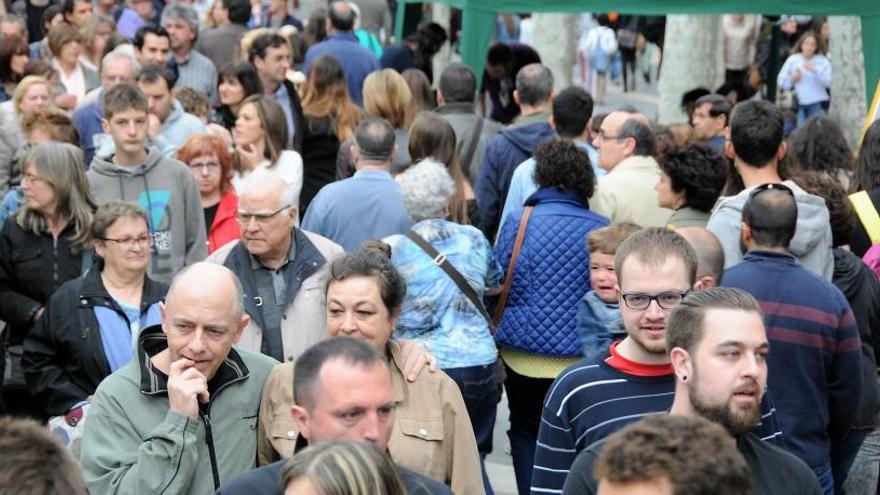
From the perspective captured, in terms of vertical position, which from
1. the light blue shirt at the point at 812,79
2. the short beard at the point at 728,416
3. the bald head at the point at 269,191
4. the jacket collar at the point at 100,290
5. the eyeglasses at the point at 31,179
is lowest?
the light blue shirt at the point at 812,79

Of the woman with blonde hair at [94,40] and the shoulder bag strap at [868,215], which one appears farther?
the woman with blonde hair at [94,40]

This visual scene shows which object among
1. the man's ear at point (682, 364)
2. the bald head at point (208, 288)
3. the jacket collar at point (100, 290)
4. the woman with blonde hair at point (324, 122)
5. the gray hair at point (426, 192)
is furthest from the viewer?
the woman with blonde hair at point (324, 122)

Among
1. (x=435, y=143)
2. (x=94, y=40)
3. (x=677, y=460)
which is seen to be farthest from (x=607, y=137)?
(x=94, y=40)

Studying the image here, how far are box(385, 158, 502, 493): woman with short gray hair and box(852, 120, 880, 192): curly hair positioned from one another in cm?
219

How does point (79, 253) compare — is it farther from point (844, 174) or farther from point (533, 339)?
point (844, 174)

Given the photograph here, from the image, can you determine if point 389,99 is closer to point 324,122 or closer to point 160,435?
point 324,122

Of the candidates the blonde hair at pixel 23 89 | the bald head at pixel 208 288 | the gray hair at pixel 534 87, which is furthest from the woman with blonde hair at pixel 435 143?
the bald head at pixel 208 288

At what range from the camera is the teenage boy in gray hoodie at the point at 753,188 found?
21.0 feet

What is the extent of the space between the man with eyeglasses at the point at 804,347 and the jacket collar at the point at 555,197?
1483 mm

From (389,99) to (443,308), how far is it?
149 inches

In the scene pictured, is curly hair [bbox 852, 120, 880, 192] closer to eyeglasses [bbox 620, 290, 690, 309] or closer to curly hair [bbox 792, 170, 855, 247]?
curly hair [bbox 792, 170, 855, 247]

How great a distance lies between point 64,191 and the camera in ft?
23.6

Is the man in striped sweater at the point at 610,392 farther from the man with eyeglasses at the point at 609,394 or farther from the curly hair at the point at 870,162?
the curly hair at the point at 870,162

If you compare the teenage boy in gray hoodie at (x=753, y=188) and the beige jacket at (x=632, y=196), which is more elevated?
the teenage boy in gray hoodie at (x=753, y=188)
